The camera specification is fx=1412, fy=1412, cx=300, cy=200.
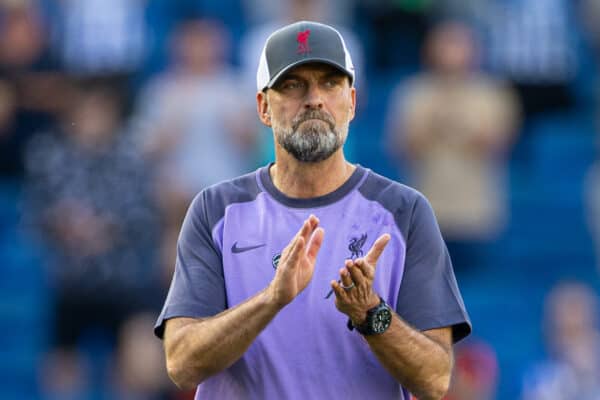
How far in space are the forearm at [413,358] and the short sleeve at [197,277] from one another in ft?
1.87

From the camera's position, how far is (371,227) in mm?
4535

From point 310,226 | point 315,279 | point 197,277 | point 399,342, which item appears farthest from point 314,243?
point 197,277

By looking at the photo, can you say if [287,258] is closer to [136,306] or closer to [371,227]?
[371,227]

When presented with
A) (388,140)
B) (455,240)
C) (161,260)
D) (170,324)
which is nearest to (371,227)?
(170,324)

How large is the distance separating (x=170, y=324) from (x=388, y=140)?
664 centimetres

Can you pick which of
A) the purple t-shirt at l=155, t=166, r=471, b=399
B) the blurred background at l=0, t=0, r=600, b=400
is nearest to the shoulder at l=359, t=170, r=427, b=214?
the purple t-shirt at l=155, t=166, r=471, b=399

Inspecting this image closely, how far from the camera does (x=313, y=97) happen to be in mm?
4484

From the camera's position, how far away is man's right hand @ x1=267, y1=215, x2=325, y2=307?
4.16m

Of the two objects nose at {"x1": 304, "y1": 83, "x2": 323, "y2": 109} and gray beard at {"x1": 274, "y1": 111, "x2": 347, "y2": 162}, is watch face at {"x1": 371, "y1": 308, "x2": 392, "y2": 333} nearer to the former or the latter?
gray beard at {"x1": 274, "y1": 111, "x2": 347, "y2": 162}

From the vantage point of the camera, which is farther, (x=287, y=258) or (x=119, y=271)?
(x=119, y=271)

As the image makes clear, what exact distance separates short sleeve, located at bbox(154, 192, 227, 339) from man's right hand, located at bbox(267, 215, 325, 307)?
1.17ft

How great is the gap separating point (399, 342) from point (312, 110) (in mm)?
788

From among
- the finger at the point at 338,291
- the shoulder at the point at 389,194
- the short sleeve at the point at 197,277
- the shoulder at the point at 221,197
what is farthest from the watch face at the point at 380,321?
the shoulder at the point at 221,197

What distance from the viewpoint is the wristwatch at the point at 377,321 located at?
13.8ft
